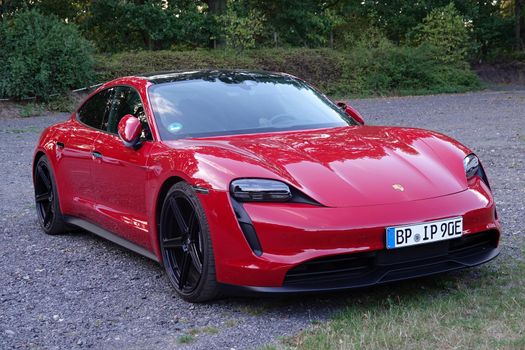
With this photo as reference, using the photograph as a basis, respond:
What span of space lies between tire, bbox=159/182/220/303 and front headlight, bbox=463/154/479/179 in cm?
154

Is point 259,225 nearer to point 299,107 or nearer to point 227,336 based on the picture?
point 227,336

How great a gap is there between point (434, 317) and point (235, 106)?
2.06 metres

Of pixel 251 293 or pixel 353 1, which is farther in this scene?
pixel 353 1

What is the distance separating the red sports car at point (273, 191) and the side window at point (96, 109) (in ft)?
0.94

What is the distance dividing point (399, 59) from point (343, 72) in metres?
2.41

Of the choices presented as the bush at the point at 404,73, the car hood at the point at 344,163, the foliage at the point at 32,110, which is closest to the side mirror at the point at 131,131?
the car hood at the point at 344,163

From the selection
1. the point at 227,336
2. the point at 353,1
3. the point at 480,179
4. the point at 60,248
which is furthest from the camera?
the point at 353,1

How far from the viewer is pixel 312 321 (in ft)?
12.3

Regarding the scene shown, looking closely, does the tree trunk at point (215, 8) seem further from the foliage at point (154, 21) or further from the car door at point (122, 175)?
the car door at point (122, 175)

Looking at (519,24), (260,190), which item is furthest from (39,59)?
(519,24)

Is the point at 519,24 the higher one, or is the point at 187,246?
the point at 187,246

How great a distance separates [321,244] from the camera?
361cm

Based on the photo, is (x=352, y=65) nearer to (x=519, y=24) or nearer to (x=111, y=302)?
(x=519, y=24)

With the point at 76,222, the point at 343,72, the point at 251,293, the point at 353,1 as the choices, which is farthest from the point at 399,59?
the point at 251,293
